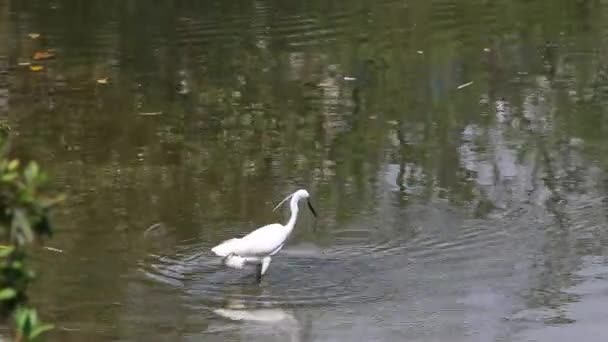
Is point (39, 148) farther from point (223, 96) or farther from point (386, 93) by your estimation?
point (386, 93)

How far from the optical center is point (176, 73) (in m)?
12.4

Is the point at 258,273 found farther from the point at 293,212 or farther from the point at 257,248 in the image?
the point at 293,212

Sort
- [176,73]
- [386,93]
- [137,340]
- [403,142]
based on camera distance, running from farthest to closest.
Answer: [176,73]
[386,93]
[403,142]
[137,340]

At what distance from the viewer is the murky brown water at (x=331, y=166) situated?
6793 millimetres

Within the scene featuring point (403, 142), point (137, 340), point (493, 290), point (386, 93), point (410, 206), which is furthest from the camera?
point (386, 93)

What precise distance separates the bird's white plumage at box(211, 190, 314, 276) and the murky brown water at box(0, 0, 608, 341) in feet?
0.45

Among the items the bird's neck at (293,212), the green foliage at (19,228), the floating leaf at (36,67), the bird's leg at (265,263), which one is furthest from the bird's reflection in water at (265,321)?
the floating leaf at (36,67)

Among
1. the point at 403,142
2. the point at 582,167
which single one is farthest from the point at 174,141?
the point at 582,167

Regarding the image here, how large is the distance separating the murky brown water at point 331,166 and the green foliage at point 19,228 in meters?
4.15

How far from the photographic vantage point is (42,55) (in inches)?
528

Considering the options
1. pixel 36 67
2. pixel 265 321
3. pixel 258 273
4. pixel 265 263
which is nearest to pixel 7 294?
pixel 265 321

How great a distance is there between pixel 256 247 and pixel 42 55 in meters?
6.99

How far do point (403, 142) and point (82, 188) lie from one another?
2.65m

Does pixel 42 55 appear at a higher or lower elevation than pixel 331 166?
higher
